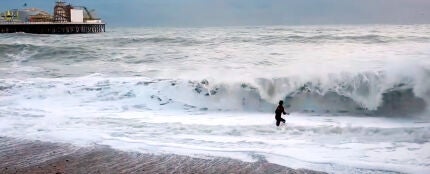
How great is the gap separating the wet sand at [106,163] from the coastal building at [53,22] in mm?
58629

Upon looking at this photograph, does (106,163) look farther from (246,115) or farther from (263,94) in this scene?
(263,94)

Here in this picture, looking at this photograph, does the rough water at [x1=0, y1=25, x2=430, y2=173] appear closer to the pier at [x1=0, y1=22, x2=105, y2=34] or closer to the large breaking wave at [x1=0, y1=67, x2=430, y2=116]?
the large breaking wave at [x1=0, y1=67, x2=430, y2=116]

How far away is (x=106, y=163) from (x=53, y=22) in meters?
64.1

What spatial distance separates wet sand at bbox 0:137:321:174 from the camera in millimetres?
5297

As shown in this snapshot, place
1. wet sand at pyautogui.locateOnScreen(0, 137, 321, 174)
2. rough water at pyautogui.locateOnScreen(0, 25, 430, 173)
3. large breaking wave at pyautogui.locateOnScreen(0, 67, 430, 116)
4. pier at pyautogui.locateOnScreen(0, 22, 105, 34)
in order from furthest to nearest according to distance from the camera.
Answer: pier at pyautogui.locateOnScreen(0, 22, 105, 34)
large breaking wave at pyautogui.locateOnScreen(0, 67, 430, 116)
rough water at pyautogui.locateOnScreen(0, 25, 430, 173)
wet sand at pyautogui.locateOnScreen(0, 137, 321, 174)

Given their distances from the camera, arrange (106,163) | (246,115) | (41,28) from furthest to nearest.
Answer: (41,28) < (246,115) < (106,163)

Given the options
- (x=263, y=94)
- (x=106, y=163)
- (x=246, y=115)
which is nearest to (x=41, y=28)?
(x=263, y=94)

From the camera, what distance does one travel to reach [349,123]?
8367 millimetres

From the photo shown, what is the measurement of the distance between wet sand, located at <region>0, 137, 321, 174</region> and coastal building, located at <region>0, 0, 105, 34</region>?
5863cm

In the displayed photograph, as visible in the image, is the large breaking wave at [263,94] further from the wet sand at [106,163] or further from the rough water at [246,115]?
the wet sand at [106,163]

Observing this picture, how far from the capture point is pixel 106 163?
5613mm

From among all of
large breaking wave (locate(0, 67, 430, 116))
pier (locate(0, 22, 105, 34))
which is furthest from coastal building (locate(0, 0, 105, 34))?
large breaking wave (locate(0, 67, 430, 116))

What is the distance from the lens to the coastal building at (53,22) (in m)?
60.2

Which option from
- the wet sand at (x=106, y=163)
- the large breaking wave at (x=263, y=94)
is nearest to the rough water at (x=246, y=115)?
the large breaking wave at (x=263, y=94)
